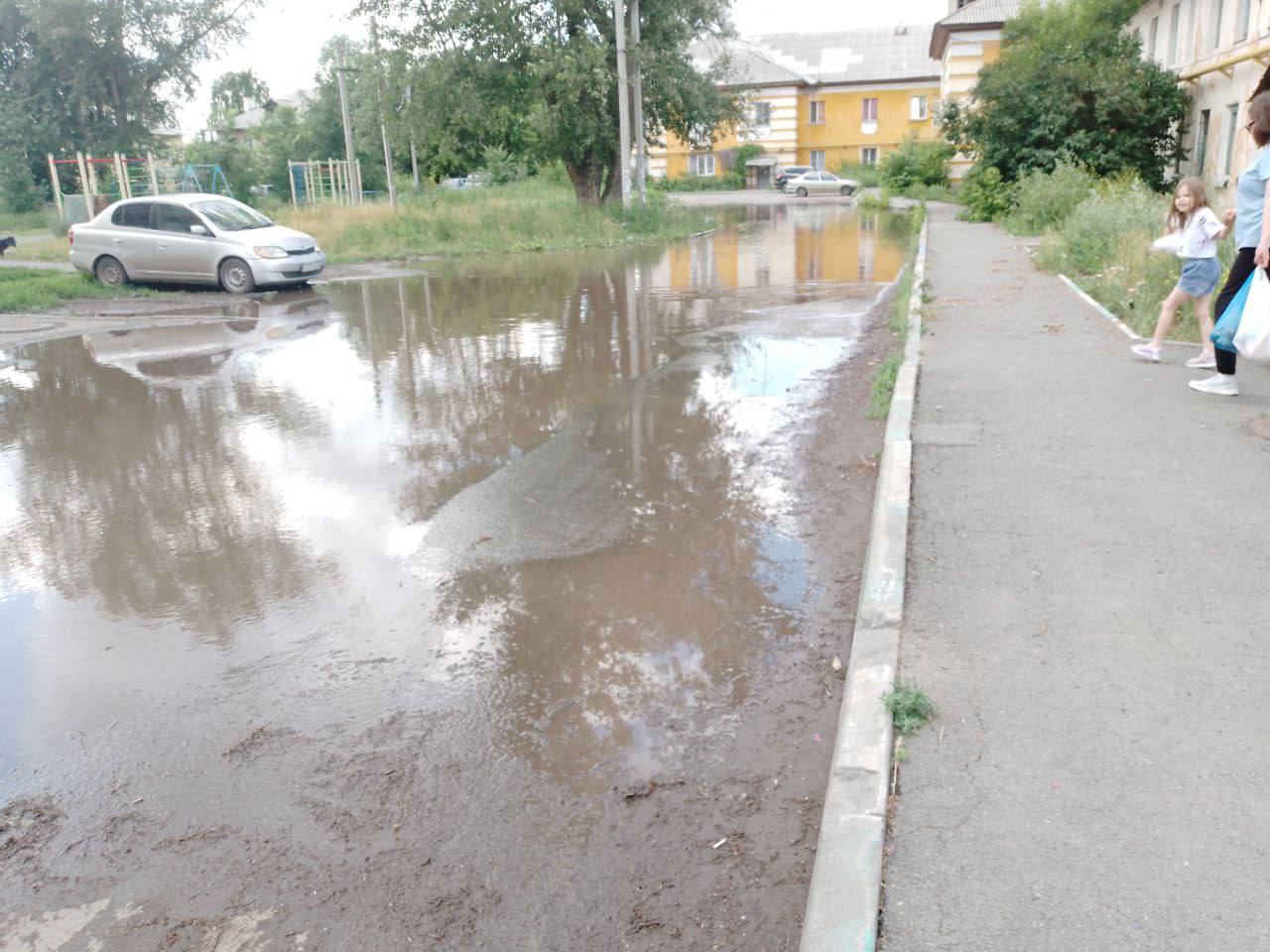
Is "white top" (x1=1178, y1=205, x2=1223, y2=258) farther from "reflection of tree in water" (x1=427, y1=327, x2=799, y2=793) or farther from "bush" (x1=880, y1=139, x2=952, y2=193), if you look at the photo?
"bush" (x1=880, y1=139, x2=952, y2=193)

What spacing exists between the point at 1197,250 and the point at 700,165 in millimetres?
61859

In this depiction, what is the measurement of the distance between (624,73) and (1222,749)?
81.6 feet

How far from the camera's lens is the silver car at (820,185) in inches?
2138

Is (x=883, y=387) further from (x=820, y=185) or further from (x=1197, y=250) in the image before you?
(x=820, y=185)

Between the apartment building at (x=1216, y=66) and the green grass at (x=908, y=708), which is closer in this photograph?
the green grass at (x=908, y=708)

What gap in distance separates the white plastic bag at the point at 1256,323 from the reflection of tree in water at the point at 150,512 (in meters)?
5.86

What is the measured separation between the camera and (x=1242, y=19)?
2177cm

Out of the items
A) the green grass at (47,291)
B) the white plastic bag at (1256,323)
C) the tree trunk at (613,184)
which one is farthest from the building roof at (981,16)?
the white plastic bag at (1256,323)

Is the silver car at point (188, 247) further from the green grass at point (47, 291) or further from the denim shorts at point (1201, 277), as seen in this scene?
the denim shorts at point (1201, 277)

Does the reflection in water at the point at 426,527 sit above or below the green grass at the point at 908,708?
below

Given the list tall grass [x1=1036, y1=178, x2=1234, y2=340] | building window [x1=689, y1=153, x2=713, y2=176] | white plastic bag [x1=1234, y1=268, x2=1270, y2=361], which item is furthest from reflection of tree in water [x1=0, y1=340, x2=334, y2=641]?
building window [x1=689, y1=153, x2=713, y2=176]

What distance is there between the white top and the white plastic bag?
Result: 54.1 inches

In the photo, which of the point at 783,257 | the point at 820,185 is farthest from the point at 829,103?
the point at 783,257

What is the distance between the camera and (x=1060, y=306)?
39.3ft
